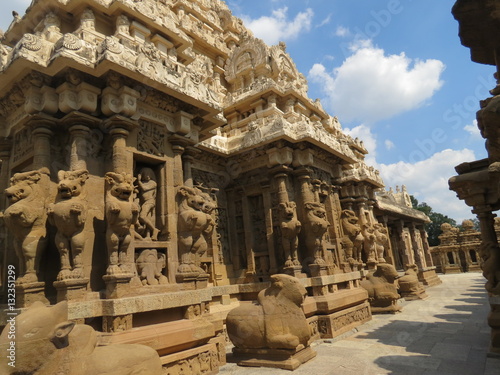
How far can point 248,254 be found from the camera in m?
11.4

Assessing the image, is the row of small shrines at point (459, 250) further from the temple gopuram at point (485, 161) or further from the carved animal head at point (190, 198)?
the carved animal head at point (190, 198)

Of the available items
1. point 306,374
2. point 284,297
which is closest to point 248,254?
point 284,297

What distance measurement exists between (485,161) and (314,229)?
4943 mm

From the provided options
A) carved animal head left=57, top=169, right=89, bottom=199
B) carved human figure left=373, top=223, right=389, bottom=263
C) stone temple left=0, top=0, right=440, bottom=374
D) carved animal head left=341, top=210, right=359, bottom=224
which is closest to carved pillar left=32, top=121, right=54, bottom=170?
stone temple left=0, top=0, right=440, bottom=374

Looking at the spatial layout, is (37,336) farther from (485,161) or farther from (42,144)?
(485,161)

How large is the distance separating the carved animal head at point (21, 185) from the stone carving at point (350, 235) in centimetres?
Result: 1056

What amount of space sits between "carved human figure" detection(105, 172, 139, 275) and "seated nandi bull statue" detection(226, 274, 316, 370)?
272 cm

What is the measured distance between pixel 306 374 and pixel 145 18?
9024 mm

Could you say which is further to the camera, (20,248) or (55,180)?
(55,180)

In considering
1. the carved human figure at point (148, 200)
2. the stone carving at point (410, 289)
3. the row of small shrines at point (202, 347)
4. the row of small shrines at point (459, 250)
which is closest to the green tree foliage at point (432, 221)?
the row of small shrines at point (459, 250)

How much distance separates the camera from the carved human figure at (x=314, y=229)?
10.4 metres

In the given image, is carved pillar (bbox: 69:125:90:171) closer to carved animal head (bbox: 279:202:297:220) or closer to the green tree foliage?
carved animal head (bbox: 279:202:297:220)

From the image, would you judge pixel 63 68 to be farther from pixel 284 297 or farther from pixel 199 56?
pixel 199 56

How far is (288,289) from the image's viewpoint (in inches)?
275
